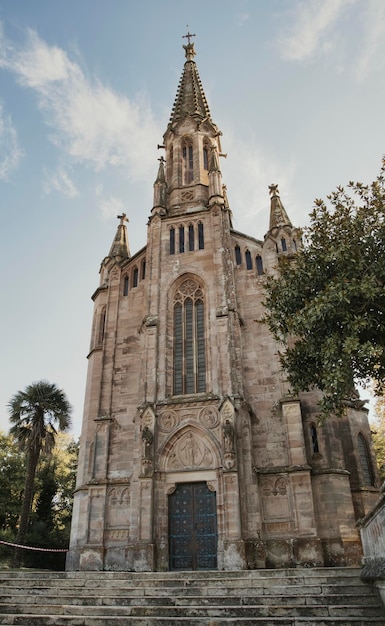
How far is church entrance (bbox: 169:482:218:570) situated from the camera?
691 inches

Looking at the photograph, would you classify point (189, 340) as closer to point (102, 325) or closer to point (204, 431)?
point (204, 431)

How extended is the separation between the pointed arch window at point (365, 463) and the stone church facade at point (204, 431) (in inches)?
1.9

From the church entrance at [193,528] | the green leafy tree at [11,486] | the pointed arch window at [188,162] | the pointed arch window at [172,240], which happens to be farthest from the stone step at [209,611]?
the green leafy tree at [11,486]

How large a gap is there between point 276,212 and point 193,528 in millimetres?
15488

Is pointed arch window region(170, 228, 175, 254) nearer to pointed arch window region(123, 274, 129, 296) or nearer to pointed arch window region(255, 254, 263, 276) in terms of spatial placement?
pointed arch window region(123, 274, 129, 296)

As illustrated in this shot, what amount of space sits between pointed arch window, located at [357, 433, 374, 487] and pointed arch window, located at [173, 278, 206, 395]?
7.11 m

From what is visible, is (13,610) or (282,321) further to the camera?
(282,321)

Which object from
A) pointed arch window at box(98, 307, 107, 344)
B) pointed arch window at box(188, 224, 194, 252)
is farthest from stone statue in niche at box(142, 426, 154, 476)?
pointed arch window at box(188, 224, 194, 252)

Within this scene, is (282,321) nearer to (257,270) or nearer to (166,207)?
(257,270)

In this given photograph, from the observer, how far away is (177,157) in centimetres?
2931

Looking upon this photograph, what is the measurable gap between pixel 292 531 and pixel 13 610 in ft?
32.8

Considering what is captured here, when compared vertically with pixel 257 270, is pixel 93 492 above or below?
below

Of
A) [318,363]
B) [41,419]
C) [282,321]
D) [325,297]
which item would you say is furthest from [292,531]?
[41,419]

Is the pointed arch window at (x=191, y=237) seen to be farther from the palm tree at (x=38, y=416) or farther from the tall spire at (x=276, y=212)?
the palm tree at (x=38, y=416)
